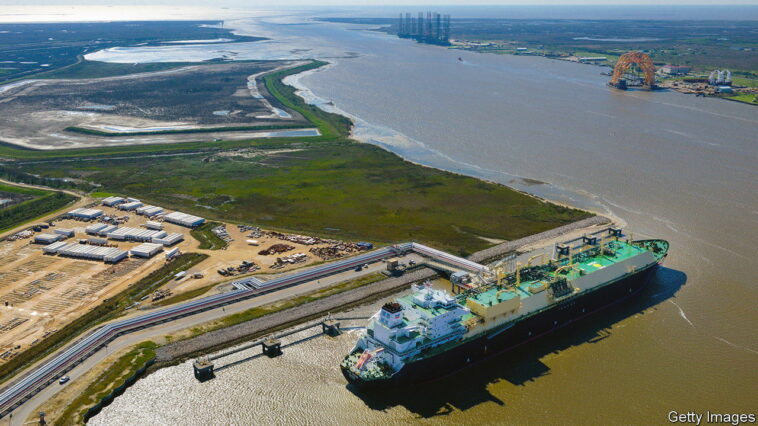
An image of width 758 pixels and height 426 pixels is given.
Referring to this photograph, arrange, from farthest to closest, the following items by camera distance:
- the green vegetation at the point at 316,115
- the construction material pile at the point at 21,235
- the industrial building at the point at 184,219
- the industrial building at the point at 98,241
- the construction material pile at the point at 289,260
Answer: the green vegetation at the point at 316,115, the industrial building at the point at 184,219, the construction material pile at the point at 21,235, the industrial building at the point at 98,241, the construction material pile at the point at 289,260

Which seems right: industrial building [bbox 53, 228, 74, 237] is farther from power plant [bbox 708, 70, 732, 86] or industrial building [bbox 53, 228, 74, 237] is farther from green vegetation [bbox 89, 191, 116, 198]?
power plant [bbox 708, 70, 732, 86]

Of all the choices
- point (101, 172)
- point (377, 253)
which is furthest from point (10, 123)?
point (377, 253)

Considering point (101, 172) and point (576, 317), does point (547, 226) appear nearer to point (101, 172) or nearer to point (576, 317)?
point (576, 317)

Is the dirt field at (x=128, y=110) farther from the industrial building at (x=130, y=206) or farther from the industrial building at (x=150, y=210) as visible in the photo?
the industrial building at (x=150, y=210)

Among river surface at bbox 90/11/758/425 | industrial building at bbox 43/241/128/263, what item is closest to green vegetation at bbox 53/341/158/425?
river surface at bbox 90/11/758/425

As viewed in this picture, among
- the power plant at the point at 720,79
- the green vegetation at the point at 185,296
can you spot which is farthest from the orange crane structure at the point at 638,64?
the green vegetation at the point at 185,296
